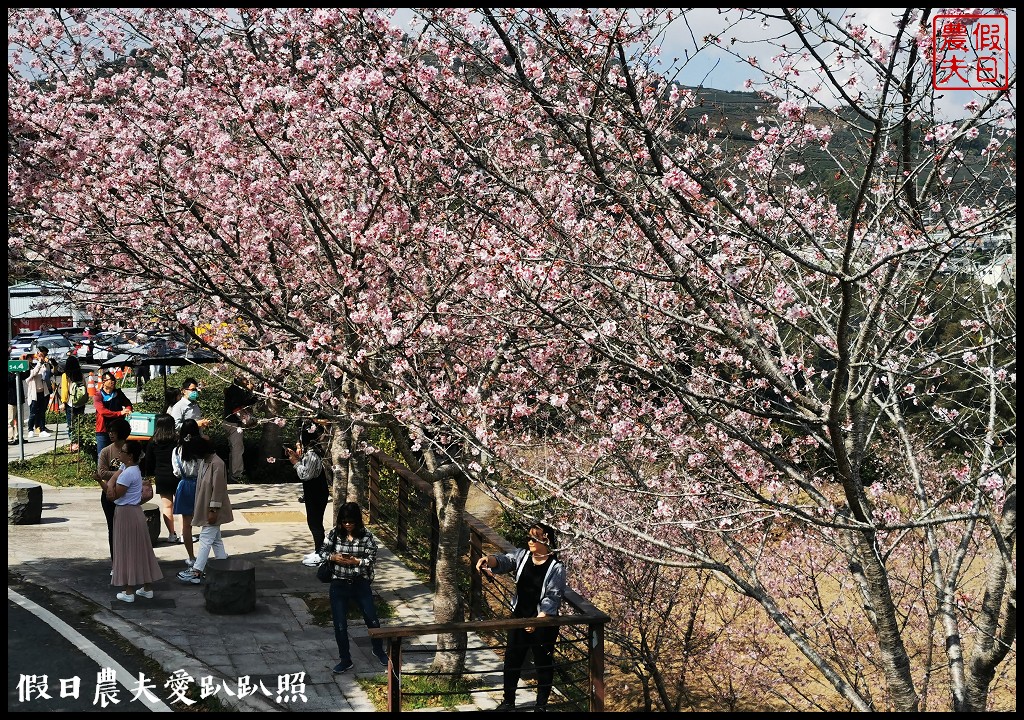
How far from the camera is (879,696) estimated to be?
43.7 ft

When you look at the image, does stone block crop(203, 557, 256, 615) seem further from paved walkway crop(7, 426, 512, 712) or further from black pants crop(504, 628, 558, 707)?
black pants crop(504, 628, 558, 707)

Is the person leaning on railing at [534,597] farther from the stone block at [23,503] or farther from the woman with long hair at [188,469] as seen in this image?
the stone block at [23,503]

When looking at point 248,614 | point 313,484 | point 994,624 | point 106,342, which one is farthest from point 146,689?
point 106,342

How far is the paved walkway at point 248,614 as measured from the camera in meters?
8.77

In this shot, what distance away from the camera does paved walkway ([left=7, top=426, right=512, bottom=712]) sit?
8766 mm

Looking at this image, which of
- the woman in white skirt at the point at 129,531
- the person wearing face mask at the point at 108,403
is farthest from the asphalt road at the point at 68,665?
the person wearing face mask at the point at 108,403

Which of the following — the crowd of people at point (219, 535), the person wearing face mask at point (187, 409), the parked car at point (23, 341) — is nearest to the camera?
the crowd of people at point (219, 535)

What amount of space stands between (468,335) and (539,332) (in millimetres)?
1358

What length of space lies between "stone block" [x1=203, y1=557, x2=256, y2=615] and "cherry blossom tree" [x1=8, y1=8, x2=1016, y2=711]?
6.33 feet

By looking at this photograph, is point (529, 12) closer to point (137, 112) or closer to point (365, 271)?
point (365, 271)

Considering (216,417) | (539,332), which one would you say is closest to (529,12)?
(539,332)

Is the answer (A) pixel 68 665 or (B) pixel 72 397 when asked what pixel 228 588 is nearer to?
(A) pixel 68 665

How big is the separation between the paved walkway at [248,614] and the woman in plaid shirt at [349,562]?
673 millimetres

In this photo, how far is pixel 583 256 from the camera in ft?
22.1
